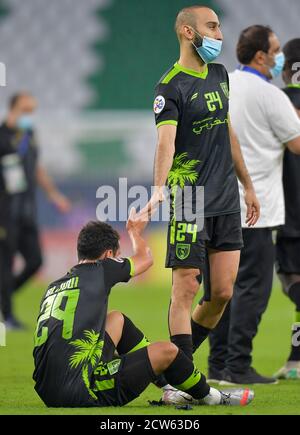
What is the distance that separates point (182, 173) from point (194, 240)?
339 millimetres

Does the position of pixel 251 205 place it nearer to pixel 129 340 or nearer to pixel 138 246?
pixel 138 246

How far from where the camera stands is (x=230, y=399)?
15.8ft

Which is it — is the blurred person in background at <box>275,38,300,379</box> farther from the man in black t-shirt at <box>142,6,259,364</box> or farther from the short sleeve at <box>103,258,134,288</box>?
the short sleeve at <box>103,258,134,288</box>

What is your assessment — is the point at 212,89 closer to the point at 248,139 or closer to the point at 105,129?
the point at 248,139

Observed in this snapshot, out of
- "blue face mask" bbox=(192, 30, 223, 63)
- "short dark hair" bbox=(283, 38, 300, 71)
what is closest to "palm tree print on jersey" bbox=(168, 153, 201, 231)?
"blue face mask" bbox=(192, 30, 223, 63)

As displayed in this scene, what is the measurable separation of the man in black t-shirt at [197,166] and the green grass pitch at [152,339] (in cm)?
47

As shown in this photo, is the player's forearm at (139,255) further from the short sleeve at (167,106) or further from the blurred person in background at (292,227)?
the blurred person in background at (292,227)

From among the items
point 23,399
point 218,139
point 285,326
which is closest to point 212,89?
point 218,139

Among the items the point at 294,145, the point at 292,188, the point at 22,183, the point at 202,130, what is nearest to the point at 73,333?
the point at 202,130

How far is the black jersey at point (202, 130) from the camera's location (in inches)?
198

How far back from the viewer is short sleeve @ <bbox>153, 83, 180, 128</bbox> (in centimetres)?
495

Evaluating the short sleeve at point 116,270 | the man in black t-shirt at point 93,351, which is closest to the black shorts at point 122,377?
the man in black t-shirt at point 93,351

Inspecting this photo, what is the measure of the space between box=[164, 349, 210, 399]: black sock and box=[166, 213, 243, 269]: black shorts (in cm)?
55

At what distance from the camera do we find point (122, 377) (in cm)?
454
